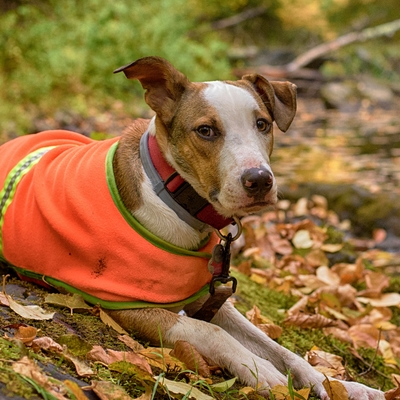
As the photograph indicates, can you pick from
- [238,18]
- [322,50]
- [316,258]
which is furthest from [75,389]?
[238,18]

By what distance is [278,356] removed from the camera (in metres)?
2.90

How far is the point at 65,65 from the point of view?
1183 cm

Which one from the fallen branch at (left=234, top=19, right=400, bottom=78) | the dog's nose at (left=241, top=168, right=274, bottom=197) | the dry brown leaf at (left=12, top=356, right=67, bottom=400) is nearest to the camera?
the dry brown leaf at (left=12, top=356, right=67, bottom=400)

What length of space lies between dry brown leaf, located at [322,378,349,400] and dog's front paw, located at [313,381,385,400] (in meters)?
0.08

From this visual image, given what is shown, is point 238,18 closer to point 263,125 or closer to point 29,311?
point 263,125

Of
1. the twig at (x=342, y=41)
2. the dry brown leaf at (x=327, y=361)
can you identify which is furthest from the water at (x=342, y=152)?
the twig at (x=342, y=41)

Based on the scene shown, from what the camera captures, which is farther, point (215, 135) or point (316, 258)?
point (316, 258)

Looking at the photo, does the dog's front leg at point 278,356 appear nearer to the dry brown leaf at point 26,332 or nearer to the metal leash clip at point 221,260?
the metal leash clip at point 221,260

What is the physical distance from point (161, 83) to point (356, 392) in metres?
1.75

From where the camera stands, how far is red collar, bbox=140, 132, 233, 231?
284 cm

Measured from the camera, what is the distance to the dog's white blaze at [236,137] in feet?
8.50

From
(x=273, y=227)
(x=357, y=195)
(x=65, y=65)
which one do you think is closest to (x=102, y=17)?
(x=65, y=65)

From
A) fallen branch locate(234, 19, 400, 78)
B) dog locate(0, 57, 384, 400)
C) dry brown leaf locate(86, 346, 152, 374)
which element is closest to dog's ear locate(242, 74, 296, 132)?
dog locate(0, 57, 384, 400)

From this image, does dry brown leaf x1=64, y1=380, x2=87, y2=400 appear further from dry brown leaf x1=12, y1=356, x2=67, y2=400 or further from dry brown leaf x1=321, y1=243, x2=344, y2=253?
dry brown leaf x1=321, y1=243, x2=344, y2=253
